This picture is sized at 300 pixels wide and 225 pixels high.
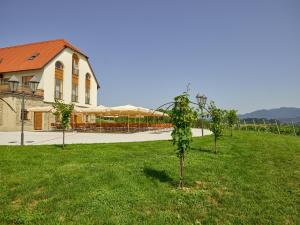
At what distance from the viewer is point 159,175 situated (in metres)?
9.23

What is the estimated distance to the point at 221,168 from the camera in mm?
10656

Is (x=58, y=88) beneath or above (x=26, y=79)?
beneath

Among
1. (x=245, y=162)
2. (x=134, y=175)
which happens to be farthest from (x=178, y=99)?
(x=245, y=162)

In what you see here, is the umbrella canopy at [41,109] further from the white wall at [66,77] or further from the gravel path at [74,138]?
the gravel path at [74,138]

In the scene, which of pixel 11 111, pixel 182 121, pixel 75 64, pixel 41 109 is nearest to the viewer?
pixel 182 121

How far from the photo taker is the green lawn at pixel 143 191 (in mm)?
6191

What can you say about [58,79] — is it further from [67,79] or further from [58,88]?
[67,79]

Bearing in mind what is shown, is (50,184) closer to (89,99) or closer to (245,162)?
(245,162)

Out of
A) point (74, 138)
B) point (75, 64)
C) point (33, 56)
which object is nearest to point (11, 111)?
point (33, 56)

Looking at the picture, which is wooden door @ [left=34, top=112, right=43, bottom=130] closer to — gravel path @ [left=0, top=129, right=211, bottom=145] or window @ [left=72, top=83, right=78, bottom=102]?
window @ [left=72, top=83, right=78, bottom=102]

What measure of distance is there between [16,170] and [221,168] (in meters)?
6.92

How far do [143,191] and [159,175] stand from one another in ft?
5.45

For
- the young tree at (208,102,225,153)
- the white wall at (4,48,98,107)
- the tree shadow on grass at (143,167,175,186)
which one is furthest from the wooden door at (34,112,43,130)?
the tree shadow on grass at (143,167,175,186)

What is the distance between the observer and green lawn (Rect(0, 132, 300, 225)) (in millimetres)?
6191
